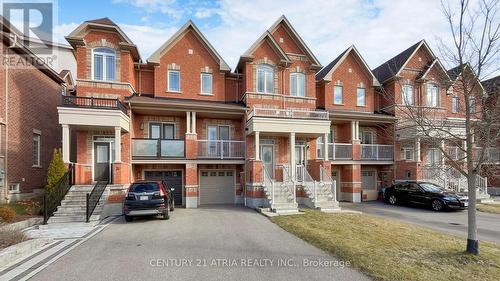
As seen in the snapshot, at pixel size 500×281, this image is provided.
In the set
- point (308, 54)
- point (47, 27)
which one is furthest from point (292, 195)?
point (47, 27)

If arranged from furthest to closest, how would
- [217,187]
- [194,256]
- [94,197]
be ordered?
[217,187], [94,197], [194,256]

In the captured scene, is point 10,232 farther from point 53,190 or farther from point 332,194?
point 332,194

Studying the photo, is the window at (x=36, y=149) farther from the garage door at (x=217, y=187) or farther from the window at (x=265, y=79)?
the window at (x=265, y=79)

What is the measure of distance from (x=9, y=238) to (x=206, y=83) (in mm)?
13374

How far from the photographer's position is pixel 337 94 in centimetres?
2123

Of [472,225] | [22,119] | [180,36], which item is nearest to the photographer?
[472,225]

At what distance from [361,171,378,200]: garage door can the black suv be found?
1523 cm

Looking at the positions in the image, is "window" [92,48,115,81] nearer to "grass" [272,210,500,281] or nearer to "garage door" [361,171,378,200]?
"grass" [272,210,500,281]

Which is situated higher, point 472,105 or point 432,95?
Result: point 432,95

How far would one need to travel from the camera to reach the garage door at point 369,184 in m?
20.9

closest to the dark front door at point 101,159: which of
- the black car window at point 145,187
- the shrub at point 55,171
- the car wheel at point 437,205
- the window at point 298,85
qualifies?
the shrub at point 55,171

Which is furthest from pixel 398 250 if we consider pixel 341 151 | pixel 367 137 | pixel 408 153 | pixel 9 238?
pixel 408 153

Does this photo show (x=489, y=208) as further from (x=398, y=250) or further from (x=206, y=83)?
(x=206, y=83)

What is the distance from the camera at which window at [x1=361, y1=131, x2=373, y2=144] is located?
2153 centimetres
